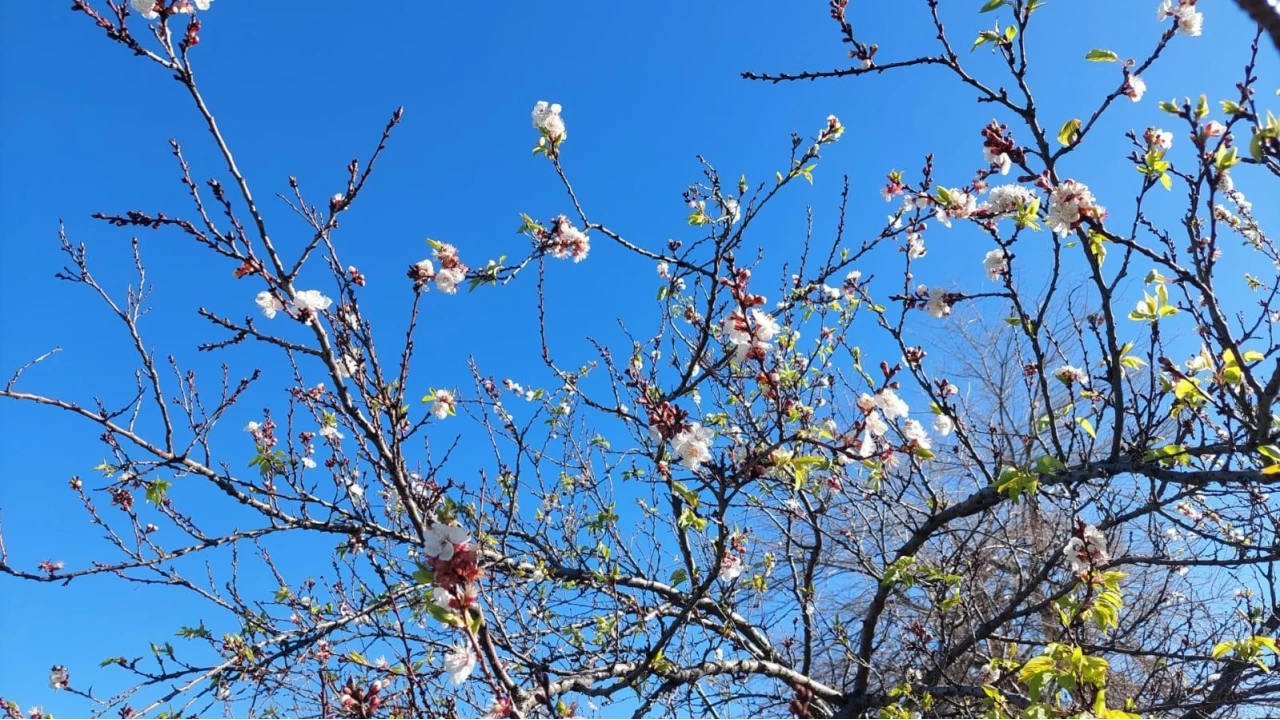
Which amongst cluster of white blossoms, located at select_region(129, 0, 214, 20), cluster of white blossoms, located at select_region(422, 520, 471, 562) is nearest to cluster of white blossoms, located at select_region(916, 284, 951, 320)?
cluster of white blossoms, located at select_region(422, 520, 471, 562)

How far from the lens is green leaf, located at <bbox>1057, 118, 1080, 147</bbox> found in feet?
8.25

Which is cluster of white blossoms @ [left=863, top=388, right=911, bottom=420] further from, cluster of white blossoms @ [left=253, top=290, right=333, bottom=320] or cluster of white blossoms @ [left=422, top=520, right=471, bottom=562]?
cluster of white blossoms @ [left=253, top=290, right=333, bottom=320]

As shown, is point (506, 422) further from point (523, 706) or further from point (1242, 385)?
point (1242, 385)

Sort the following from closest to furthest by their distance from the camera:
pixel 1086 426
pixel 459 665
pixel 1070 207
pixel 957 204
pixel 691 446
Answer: pixel 459 665
pixel 691 446
pixel 1070 207
pixel 1086 426
pixel 957 204

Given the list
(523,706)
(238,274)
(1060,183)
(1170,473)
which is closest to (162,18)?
(238,274)

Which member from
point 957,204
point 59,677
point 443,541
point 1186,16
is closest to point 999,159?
point 957,204

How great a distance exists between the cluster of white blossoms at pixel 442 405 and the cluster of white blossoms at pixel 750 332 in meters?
1.80

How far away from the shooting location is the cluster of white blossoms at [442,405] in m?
3.54

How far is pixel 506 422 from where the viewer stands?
4.98 meters

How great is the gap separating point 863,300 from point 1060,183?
5.37 ft

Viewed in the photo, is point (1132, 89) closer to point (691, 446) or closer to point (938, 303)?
point (938, 303)

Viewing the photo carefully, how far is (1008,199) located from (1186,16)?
2.89ft

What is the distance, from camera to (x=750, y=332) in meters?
2.27

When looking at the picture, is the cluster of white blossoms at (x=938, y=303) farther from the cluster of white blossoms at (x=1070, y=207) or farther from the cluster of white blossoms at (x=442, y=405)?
the cluster of white blossoms at (x=442, y=405)
